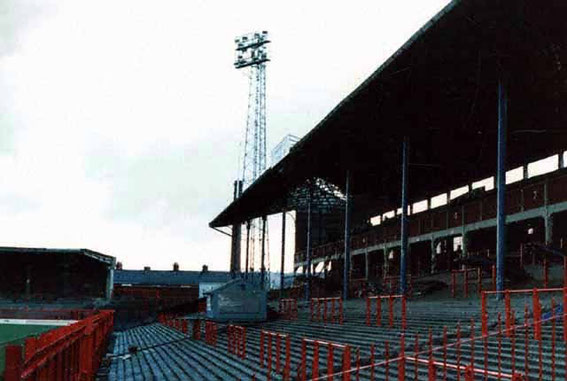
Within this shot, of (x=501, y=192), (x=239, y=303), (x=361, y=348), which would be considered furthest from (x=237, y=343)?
(x=239, y=303)

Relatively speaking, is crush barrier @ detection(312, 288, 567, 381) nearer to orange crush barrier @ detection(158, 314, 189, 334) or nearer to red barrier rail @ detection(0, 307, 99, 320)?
orange crush barrier @ detection(158, 314, 189, 334)

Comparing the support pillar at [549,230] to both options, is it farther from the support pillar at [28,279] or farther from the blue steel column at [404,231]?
the support pillar at [28,279]

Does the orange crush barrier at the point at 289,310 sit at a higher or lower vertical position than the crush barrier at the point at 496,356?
lower

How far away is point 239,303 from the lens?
121ft

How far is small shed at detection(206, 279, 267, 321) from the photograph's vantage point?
3653cm

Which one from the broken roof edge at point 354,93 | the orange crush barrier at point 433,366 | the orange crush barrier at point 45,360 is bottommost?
the orange crush barrier at point 433,366

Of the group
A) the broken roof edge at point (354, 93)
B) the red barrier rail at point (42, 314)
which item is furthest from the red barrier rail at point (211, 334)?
the broken roof edge at point (354, 93)

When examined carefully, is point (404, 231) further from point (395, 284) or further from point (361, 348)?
point (361, 348)

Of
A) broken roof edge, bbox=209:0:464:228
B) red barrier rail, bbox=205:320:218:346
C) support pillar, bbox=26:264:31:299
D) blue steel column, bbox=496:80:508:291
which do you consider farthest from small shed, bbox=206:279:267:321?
support pillar, bbox=26:264:31:299

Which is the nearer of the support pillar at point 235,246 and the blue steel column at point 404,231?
the blue steel column at point 404,231

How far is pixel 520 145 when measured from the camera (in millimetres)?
38906

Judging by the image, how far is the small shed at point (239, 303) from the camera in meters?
36.5

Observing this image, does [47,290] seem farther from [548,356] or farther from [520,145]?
[548,356]

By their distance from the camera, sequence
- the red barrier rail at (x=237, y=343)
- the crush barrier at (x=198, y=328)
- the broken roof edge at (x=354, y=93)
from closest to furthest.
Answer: the red barrier rail at (x=237, y=343) → the broken roof edge at (x=354, y=93) → the crush barrier at (x=198, y=328)
